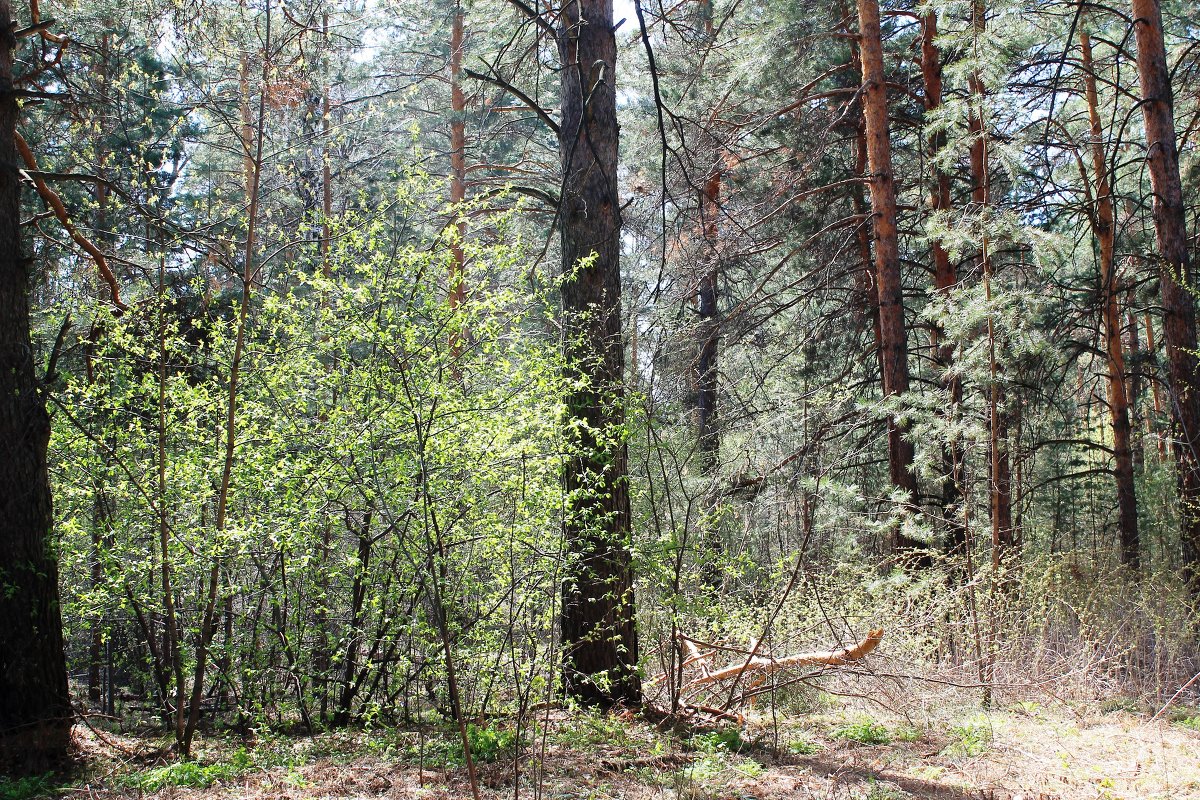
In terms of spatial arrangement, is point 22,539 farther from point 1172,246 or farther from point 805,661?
point 1172,246

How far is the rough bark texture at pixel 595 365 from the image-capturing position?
5.44m

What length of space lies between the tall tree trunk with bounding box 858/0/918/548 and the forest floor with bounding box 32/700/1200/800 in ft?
12.6

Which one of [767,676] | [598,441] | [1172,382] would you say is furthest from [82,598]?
[1172,382]

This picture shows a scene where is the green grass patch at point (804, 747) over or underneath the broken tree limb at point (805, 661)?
underneath

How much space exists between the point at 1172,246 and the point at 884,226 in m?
2.67

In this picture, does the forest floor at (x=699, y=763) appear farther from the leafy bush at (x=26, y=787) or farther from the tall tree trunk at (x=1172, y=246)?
the tall tree trunk at (x=1172, y=246)

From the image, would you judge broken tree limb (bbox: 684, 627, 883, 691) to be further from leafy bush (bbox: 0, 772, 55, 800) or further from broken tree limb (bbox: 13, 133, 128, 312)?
broken tree limb (bbox: 13, 133, 128, 312)

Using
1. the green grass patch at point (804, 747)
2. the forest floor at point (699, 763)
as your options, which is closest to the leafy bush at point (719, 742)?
the forest floor at point (699, 763)

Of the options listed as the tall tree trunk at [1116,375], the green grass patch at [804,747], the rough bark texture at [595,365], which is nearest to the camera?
the green grass patch at [804,747]

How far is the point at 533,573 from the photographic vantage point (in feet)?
14.5

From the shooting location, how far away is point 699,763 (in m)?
4.79

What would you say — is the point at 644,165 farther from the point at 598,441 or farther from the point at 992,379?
the point at 598,441

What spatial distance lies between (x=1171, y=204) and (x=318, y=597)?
8277 mm

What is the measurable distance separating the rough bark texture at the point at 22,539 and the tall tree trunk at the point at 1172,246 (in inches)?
361
